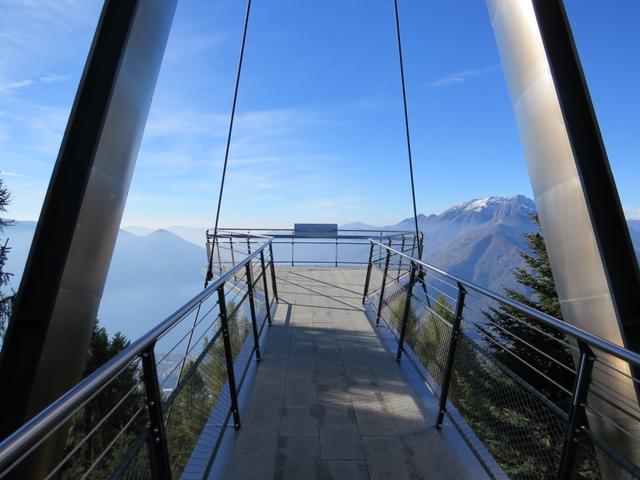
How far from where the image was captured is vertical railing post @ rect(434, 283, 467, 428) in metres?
2.42

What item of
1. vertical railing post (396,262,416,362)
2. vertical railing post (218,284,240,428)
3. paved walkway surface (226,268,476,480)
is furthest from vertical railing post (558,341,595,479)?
vertical railing post (396,262,416,362)

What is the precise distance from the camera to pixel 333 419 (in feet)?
8.84

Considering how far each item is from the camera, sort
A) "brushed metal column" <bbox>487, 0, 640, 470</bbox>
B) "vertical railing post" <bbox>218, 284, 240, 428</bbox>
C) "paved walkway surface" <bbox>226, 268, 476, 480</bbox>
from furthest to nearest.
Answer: "brushed metal column" <bbox>487, 0, 640, 470</bbox>, "vertical railing post" <bbox>218, 284, 240, 428</bbox>, "paved walkway surface" <bbox>226, 268, 476, 480</bbox>

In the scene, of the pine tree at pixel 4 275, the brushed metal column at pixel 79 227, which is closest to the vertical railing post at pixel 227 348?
the brushed metal column at pixel 79 227

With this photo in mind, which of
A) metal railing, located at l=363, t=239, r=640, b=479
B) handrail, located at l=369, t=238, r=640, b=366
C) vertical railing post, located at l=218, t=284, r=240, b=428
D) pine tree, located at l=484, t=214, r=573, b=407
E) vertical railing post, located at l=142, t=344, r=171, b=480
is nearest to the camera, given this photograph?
handrail, located at l=369, t=238, r=640, b=366

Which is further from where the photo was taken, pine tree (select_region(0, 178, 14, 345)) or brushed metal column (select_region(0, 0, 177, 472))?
pine tree (select_region(0, 178, 14, 345))

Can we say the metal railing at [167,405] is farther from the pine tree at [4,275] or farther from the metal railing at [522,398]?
the pine tree at [4,275]

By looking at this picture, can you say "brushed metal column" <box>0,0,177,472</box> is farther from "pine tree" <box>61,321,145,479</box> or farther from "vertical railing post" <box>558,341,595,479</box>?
"pine tree" <box>61,321,145,479</box>

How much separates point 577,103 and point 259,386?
3094 millimetres

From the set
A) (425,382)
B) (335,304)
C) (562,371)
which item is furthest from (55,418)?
(562,371)

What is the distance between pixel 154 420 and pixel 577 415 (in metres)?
1.48

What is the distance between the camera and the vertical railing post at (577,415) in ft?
4.66

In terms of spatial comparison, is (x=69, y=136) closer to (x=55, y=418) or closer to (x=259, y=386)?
(x=55, y=418)

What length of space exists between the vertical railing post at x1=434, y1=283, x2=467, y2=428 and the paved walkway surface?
0.44 ft
